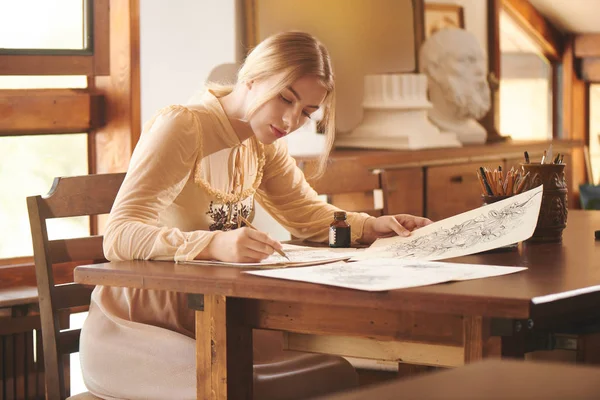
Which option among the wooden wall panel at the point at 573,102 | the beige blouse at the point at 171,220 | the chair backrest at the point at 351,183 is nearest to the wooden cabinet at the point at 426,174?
the chair backrest at the point at 351,183

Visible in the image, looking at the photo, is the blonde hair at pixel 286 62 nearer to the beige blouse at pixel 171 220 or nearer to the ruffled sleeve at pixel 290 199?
the beige blouse at pixel 171 220

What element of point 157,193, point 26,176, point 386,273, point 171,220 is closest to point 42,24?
point 26,176

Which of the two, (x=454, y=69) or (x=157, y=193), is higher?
(x=454, y=69)

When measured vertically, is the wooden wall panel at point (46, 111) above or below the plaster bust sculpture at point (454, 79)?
below

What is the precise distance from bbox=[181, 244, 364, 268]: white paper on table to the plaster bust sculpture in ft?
9.20

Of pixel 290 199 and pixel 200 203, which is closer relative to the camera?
Answer: pixel 200 203

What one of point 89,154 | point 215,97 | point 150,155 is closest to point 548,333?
point 150,155

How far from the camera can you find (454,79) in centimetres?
491

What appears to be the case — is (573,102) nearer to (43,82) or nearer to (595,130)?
(595,130)

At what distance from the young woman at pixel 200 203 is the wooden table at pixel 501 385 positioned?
1.21m

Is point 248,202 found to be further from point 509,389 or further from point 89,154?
point 509,389

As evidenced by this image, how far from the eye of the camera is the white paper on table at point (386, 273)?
5.18ft

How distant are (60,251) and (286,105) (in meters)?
0.63

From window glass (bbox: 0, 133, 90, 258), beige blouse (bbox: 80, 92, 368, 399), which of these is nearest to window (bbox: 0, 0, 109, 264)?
window glass (bbox: 0, 133, 90, 258)
